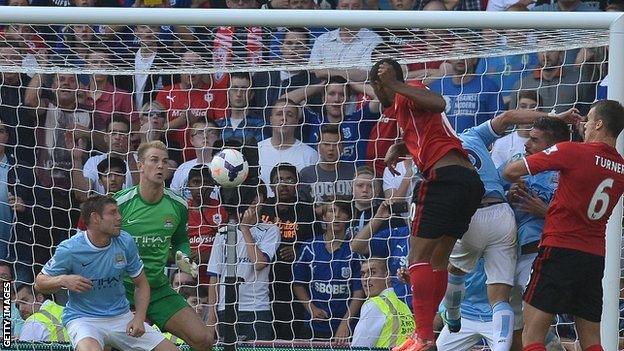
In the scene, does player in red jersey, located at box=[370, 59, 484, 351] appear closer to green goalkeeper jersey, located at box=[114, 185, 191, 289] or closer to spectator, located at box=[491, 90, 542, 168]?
spectator, located at box=[491, 90, 542, 168]

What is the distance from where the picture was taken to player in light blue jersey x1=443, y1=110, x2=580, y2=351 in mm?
8305

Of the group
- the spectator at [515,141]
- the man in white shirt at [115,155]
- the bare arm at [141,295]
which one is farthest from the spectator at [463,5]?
the bare arm at [141,295]

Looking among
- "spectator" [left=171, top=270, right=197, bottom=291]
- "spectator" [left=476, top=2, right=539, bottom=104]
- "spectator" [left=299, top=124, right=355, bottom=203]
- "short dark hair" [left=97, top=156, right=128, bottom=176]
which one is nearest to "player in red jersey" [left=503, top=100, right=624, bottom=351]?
"spectator" [left=476, top=2, right=539, bottom=104]

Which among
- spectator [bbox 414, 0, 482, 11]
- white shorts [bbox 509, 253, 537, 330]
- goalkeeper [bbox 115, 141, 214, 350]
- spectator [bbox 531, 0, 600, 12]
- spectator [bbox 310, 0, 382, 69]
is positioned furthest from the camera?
spectator [bbox 414, 0, 482, 11]

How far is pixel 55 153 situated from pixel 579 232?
4701mm

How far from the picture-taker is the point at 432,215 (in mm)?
7645

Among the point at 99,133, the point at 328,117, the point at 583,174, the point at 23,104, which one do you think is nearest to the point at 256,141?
the point at 328,117

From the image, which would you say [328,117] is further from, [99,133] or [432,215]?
[432,215]

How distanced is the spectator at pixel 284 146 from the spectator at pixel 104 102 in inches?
45.9

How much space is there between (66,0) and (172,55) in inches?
→ 112

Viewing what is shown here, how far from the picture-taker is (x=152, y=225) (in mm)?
9352

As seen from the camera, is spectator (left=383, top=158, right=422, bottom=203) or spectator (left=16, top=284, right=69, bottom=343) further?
spectator (left=383, top=158, right=422, bottom=203)

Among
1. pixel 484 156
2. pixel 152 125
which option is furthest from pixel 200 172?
pixel 484 156

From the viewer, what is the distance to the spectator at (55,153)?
410 inches
